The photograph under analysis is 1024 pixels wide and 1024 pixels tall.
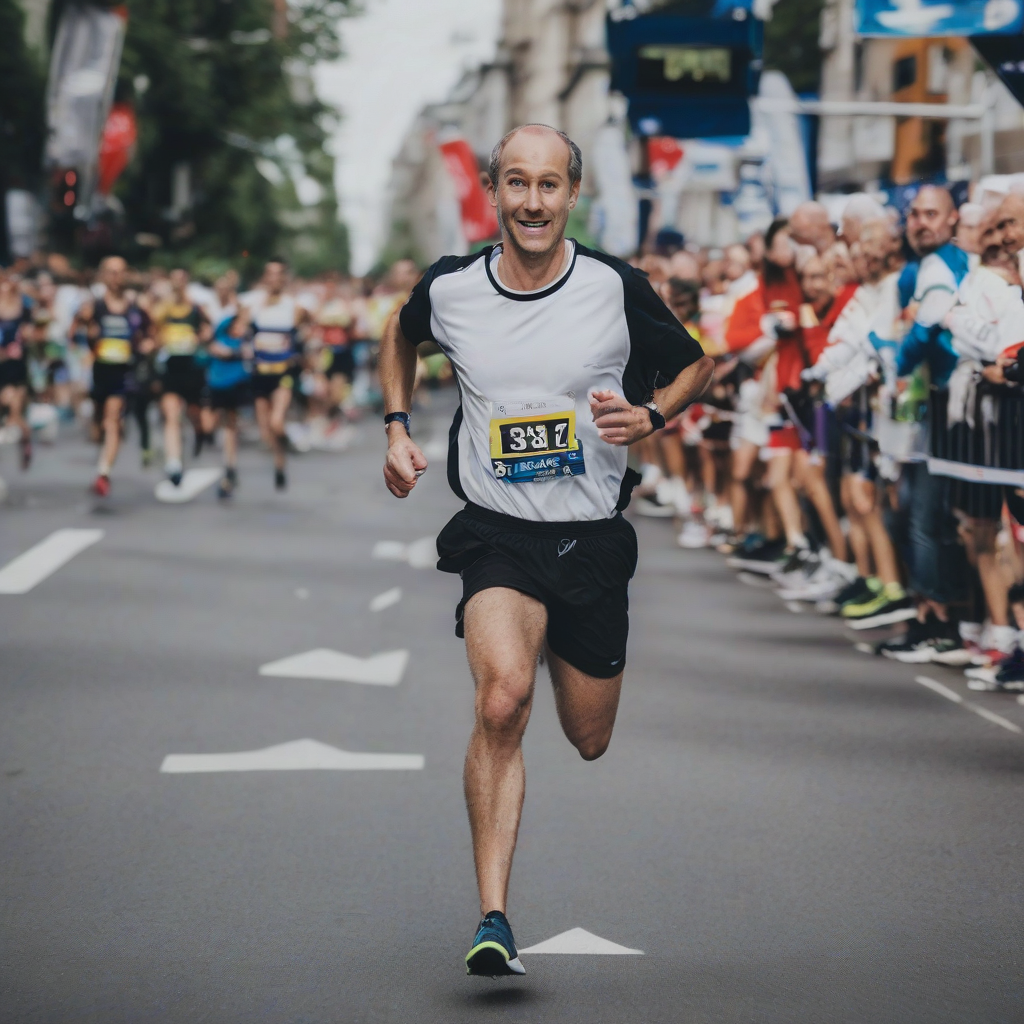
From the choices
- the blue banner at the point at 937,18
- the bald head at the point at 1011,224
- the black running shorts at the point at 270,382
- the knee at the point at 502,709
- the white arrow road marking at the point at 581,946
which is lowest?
the white arrow road marking at the point at 581,946

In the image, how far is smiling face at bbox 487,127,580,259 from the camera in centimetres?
455

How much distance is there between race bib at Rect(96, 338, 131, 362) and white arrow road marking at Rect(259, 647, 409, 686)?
327 inches

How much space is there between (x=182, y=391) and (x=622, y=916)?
13.4 m

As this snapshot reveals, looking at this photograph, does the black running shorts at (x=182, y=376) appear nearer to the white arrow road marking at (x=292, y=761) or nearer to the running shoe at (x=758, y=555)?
the running shoe at (x=758, y=555)

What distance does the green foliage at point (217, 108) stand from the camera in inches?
1624

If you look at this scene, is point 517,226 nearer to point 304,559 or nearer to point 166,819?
point 166,819

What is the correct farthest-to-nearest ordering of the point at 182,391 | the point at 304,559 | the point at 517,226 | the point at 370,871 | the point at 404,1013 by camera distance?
the point at 182,391 → the point at 304,559 → the point at 370,871 → the point at 517,226 → the point at 404,1013

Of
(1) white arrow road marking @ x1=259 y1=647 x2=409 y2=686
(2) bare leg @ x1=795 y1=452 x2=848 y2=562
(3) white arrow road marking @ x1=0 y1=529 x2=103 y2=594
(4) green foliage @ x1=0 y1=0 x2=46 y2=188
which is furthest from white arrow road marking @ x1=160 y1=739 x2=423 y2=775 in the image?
(4) green foliage @ x1=0 y1=0 x2=46 y2=188

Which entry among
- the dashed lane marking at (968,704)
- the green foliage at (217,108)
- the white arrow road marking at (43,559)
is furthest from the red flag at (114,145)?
the dashed lane marking at (968,704)

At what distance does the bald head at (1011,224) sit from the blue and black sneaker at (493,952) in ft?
16.3

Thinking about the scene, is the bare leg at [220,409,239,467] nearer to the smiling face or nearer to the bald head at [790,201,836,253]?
the bald head at [790,201,836,253]

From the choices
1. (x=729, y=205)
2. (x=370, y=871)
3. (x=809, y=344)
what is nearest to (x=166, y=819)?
(x=370, y=871)

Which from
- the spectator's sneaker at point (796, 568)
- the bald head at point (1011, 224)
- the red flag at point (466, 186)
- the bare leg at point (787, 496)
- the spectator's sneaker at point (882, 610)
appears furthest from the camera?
the red flag at point (466, 186)

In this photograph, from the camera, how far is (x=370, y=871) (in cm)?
537
